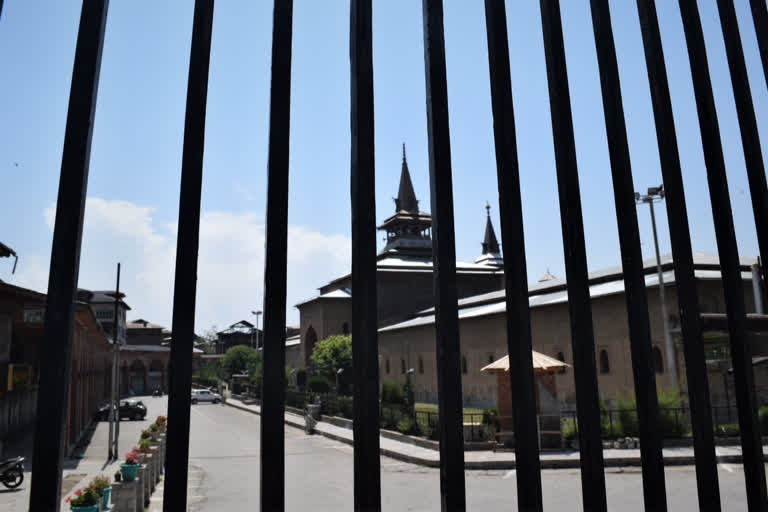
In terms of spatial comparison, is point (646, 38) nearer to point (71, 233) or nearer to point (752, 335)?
point (752, 335)

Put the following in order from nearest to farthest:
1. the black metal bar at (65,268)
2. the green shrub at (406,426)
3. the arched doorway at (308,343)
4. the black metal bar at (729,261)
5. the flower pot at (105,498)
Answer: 1. the black metal bar at (65,268)
2. the black metal bar at (729,261)
3. the flower pot at (105,498)
4. the green shrub at (406,426)
5. the arched doorway at (308,343)

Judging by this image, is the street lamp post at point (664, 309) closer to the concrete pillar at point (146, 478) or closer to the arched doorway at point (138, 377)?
the concrete pillar at point (146, 478)

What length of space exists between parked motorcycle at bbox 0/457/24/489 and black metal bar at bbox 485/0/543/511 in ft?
42.8

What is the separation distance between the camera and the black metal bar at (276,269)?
5.59 ft

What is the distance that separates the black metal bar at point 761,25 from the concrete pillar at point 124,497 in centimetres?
880

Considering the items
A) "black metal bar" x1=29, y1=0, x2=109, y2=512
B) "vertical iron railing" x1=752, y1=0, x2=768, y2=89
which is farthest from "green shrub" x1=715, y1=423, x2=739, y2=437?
"black metal bar" x1=29, y1=0, x2=109, y2=512

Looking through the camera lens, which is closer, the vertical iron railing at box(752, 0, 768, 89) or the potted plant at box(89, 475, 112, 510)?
the vertical iron railing at box(752, 0, 768, 89)

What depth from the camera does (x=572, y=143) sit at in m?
2.16

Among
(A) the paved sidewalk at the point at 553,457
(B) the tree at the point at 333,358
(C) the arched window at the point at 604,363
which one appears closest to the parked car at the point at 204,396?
(B) the tree at the point at 333,358

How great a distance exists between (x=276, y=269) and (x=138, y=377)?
2909 inches

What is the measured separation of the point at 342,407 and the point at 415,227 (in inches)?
1456

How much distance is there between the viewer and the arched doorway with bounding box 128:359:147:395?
68.0 meters

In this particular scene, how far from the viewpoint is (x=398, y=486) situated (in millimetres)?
12117

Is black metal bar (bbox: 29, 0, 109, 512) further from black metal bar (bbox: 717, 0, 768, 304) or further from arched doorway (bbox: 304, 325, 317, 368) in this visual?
arched doorway (bbox: 304, 325, 317, 368)
